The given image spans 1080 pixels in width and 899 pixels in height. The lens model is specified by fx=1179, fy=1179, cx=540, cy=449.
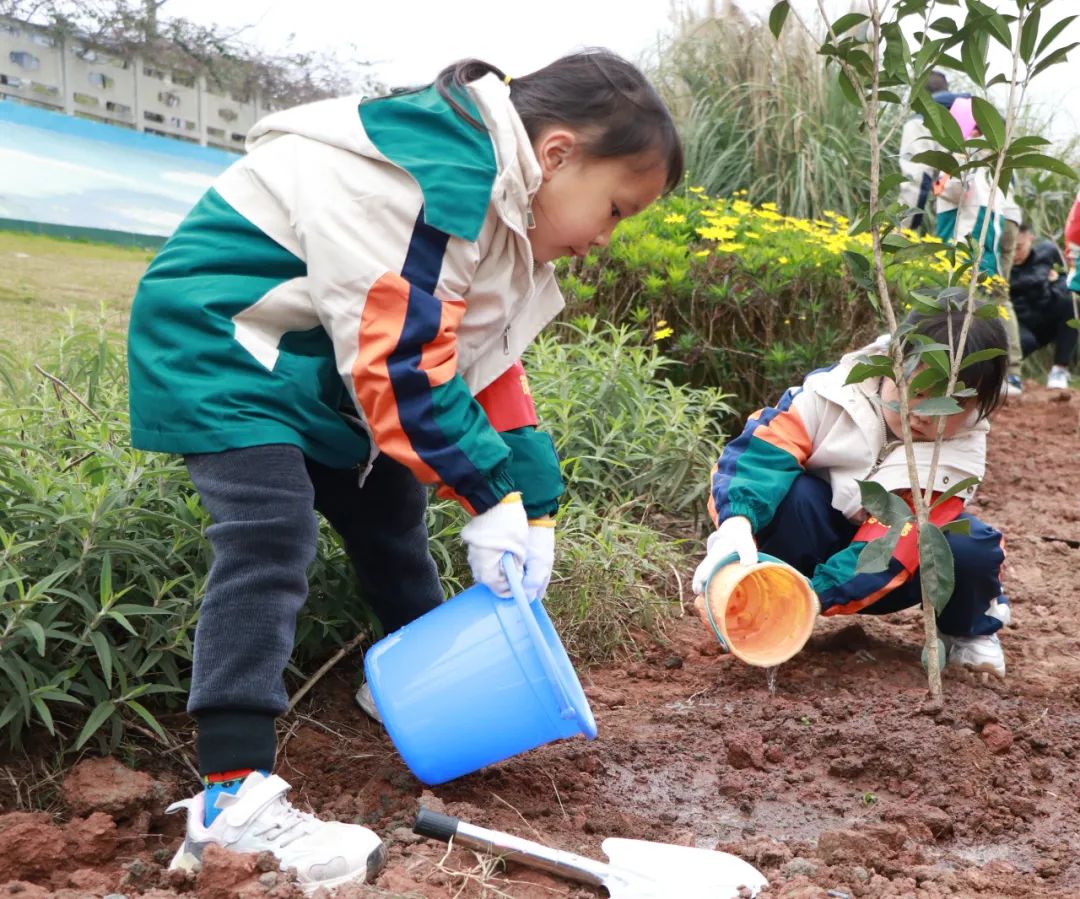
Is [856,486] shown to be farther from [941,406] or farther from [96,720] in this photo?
[96,720]

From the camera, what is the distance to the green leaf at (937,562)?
215 cm

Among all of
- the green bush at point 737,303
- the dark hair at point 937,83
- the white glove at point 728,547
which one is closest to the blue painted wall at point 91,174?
the green bush at point 737,303

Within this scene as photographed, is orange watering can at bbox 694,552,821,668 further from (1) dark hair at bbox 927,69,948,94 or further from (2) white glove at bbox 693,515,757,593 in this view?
(1) dark hair at bbox 927,69,948,94

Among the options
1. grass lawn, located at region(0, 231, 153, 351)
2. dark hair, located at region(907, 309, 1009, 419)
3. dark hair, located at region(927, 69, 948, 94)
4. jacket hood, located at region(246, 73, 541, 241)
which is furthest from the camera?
dark hair, located at region(927, 69, 948, 94)

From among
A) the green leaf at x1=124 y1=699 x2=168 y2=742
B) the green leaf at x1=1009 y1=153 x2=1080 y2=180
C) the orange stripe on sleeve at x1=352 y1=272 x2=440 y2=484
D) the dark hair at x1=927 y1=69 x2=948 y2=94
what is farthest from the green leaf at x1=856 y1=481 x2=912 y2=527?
the dark hair at x1=927 y1=69 x2=948 y2=94

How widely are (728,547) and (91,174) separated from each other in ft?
8.05

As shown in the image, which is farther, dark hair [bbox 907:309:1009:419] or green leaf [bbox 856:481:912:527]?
dark hair [bbox 907:309:1009:419]

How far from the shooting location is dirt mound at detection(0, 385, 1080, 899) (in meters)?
1.63

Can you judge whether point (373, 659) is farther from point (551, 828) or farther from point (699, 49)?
point (699, 49)

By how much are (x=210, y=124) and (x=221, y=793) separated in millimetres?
3135

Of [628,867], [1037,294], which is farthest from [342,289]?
[1037,294]

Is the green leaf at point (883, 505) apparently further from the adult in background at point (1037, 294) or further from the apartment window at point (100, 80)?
the adult in background at point (1037, 294)

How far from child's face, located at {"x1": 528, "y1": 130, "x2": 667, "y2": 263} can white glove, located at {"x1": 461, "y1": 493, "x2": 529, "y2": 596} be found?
1.47ft

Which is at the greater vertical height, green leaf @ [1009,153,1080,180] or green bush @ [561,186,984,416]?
green leaf @ [1009,153,1080,180]
